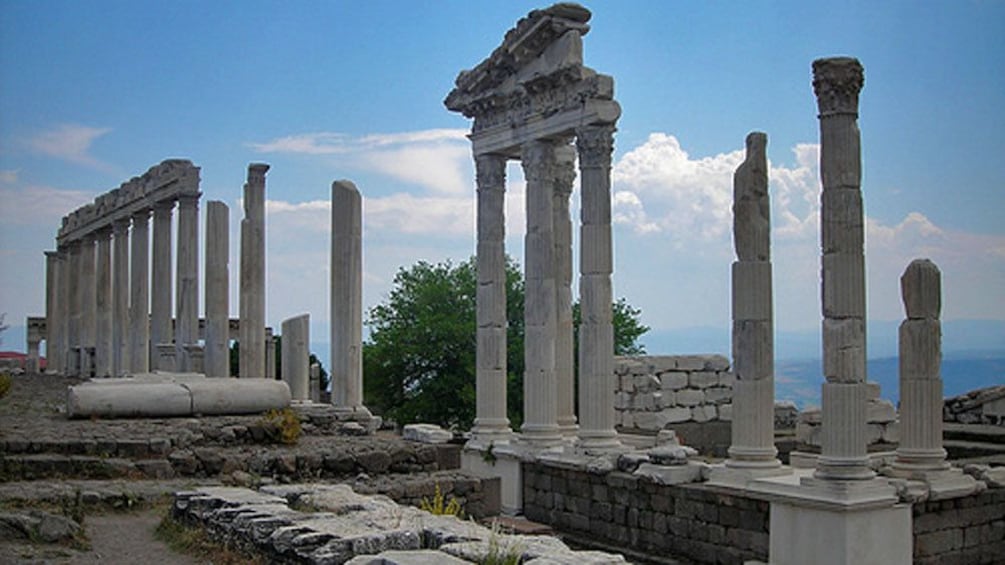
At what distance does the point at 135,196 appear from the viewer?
1425 inches

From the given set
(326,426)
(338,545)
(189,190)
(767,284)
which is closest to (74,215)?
(189,190)

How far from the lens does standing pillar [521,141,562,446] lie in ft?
68.5

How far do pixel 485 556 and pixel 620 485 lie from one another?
9.40 m

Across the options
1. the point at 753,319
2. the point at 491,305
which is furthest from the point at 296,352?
the point at 753,319

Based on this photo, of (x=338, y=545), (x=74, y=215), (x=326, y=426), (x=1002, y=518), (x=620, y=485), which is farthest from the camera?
(x=74, y=215)

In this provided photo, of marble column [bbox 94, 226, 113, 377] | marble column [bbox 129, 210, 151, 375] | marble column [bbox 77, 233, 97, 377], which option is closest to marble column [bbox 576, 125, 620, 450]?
marble column [bbox 129, 210, 151, 375]

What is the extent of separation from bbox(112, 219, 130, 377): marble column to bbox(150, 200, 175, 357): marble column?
14.1ft

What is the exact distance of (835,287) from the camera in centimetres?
1525

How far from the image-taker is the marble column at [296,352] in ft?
96.8

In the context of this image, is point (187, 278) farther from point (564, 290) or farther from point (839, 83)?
point (839, 83)

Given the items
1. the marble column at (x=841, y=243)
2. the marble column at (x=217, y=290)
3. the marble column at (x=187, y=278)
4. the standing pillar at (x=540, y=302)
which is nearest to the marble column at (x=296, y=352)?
the marble column at (x=217, y=290)

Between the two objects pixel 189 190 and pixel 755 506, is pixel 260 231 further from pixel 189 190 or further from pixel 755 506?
pixel 755 506

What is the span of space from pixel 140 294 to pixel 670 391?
1901 centimetres

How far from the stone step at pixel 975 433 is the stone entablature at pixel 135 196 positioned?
20625 millimetres
